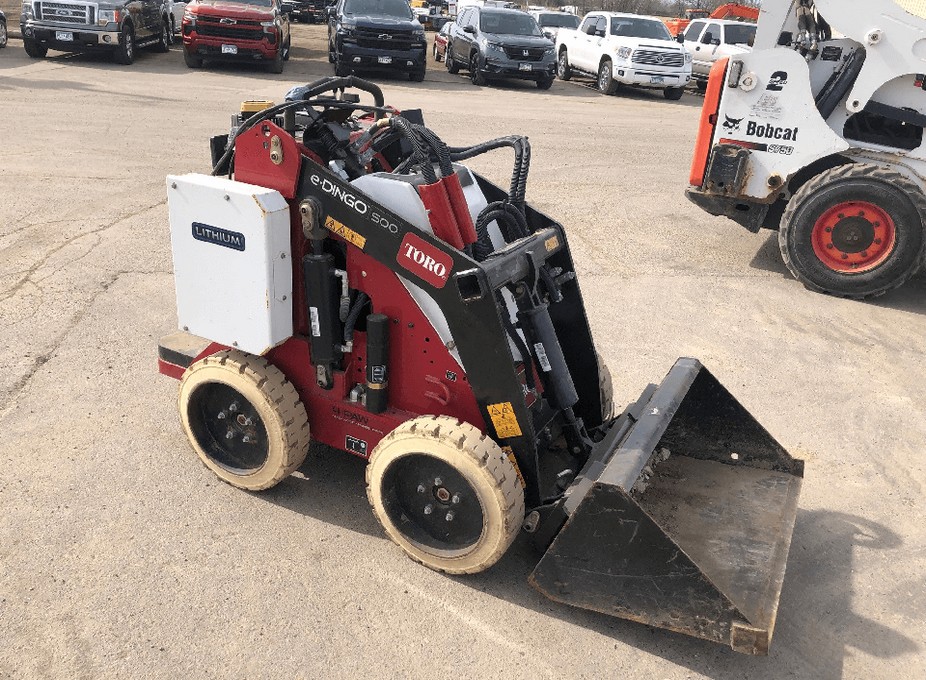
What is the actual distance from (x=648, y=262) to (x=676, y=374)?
3.86 metres

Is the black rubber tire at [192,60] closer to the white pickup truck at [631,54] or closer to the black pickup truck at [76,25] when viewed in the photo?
the black pickup truck at [76,25]

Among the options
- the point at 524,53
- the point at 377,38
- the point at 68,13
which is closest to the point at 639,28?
the point at 524,53

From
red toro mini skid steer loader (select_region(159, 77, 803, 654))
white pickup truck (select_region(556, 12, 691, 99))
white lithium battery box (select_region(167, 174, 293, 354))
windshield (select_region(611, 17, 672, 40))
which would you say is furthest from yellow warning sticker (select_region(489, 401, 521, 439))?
windshield (select_region(611, 17, 672, 40))

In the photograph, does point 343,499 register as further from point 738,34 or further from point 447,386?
point 738,34

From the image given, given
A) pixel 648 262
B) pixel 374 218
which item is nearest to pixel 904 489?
pixel 374 218

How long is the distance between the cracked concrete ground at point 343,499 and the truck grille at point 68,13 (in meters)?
9.13

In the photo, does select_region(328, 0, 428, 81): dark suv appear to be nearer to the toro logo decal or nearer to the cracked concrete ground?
the cracked concrete ground

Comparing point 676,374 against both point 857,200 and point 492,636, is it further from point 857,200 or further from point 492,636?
point 857,200

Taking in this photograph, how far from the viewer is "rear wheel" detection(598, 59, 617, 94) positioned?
63.6ft

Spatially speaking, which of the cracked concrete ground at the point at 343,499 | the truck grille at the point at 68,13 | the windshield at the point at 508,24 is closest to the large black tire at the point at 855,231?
the cracked concrete ground at the point at 343,499

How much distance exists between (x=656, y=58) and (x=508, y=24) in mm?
3555

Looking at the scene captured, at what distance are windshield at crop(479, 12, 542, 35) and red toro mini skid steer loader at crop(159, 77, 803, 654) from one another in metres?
16.5

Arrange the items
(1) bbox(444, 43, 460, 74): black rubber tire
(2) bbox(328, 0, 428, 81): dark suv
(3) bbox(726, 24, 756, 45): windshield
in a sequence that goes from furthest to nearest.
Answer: (3) bbox(726, 24, 756, 45): windshield < (1) bbox(444, 43, 460, 74): black rubber tire < (2) bbox(328, 0, 428, 81): dark suv

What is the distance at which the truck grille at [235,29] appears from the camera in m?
17.2
